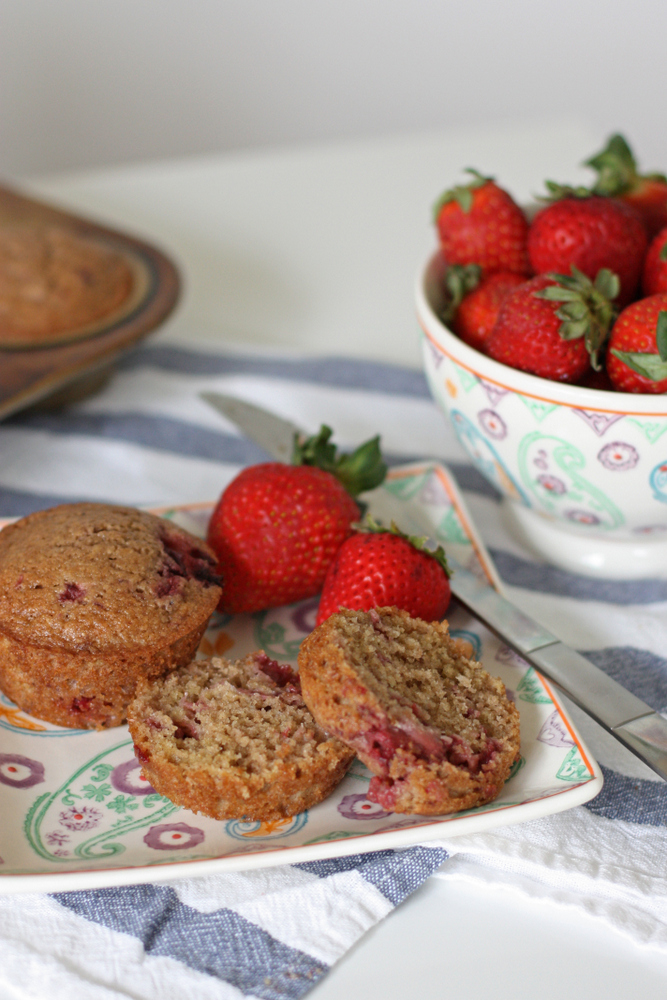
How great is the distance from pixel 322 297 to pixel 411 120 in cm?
291

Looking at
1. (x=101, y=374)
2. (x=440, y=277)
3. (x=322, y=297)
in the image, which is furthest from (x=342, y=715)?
(x=322, y=297)

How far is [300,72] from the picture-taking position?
4.68 m

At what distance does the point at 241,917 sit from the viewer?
0.95 m

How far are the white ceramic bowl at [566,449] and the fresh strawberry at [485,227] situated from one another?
70mm

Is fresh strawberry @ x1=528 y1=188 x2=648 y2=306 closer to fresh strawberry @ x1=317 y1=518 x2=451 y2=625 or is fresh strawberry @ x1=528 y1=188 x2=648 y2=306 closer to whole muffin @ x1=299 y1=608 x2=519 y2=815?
fresh strawberry @ x1=317 y1=518 x2=451 y2=625

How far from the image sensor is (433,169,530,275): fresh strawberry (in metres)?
1.46

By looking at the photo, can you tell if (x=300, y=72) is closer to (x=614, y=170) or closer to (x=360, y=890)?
(x=614, y=170)

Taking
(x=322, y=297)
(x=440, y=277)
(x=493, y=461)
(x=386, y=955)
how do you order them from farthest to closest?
(x=322, y=297), (x=440, y=277), (x=493, y=461), (x=386, y=955)

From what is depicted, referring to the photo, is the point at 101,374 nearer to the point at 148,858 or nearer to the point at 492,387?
the point at 492,387

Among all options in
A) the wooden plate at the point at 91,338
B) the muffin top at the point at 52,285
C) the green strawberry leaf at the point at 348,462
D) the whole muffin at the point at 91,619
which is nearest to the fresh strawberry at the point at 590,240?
the green strawberry leaf at the point at 348,462

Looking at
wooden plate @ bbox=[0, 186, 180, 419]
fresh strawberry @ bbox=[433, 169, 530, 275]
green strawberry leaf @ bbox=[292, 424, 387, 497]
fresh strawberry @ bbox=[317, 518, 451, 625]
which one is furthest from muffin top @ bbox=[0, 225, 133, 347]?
fresh strawberry @ bbox=[317, 518, 451, 625]

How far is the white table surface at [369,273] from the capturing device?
914 millimetres

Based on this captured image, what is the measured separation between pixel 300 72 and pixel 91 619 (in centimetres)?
428

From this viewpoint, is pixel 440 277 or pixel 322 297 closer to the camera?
pixel 440 277
